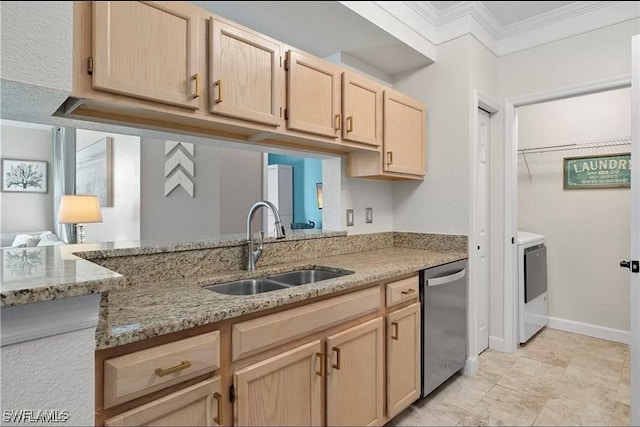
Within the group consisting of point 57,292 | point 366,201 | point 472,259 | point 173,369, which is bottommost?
point 173,369

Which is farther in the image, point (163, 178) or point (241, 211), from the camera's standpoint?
point (241, 211)

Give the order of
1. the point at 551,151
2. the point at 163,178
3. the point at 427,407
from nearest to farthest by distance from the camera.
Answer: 1. the point at 163,178
2. the point at 427,407
3. the point at 551,151

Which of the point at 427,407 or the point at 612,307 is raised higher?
the point at 612,307

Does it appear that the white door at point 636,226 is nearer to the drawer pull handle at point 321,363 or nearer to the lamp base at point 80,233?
the drawer pull handle at point 321,363

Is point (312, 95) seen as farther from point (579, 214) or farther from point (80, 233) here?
point (579, 214)

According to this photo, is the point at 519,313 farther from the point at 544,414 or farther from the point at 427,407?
the point at 427,407

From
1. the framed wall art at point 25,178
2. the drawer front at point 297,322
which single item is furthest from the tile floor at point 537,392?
the framed wall art at point 25,178

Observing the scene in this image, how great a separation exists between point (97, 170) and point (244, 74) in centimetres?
126

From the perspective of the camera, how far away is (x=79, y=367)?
61 centimetres

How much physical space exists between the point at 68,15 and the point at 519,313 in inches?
110

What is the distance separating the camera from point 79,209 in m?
2.05

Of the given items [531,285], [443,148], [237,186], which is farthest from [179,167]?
[531,285]

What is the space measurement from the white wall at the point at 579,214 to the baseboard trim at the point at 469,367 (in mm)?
1313

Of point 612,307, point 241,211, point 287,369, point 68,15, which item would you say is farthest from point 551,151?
point 68,15
